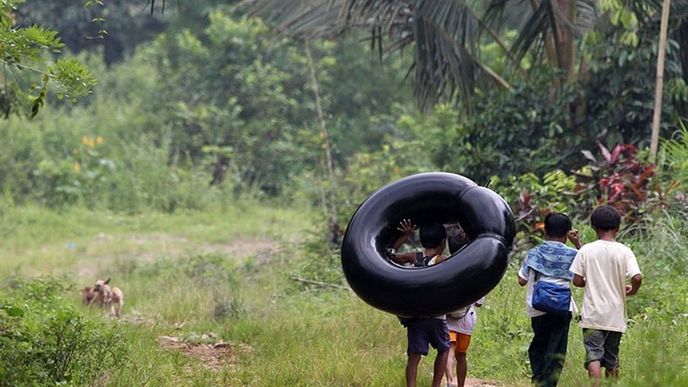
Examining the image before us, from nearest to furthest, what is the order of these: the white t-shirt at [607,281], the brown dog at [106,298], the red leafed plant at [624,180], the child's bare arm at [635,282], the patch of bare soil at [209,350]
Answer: the child's bare arm at [635,282] < the white t-shirt at [607,281] < the patch of bare soil at [209,350] < the red leafed plant at [624,180] < the brown dog at [106,298]

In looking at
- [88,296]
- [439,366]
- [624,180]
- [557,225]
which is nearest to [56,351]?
[439,366]

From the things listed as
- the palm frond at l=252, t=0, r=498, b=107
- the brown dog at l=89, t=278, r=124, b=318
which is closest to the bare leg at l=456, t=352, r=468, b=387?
the brown dog at l=89, t=278, r=124, b=318

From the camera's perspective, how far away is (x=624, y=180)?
10.0 m

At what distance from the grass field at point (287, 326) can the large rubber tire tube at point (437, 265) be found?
942 mm

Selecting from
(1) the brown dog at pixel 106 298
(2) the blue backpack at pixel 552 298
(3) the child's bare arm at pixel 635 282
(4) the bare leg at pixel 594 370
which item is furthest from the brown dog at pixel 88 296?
(3) the child's bare arm at pixel 635 282

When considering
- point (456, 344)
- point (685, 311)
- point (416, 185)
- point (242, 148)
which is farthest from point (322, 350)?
point (242, 148)

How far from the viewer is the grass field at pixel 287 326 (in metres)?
6.84

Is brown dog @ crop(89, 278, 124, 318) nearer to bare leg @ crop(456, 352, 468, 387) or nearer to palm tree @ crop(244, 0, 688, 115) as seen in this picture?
palm tree @ crop(244, 0, 688, 115)

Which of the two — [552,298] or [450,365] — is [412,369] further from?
[552,298]

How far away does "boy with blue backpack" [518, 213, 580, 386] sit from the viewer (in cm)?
604

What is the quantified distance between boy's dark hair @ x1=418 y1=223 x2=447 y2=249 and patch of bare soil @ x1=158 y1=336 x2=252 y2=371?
201 cm

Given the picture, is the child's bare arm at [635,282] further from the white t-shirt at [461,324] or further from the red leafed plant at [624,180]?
the red leafed plant at [624,180]

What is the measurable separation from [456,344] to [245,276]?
6445mm

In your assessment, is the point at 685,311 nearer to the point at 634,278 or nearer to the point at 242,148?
the point at 634,278
